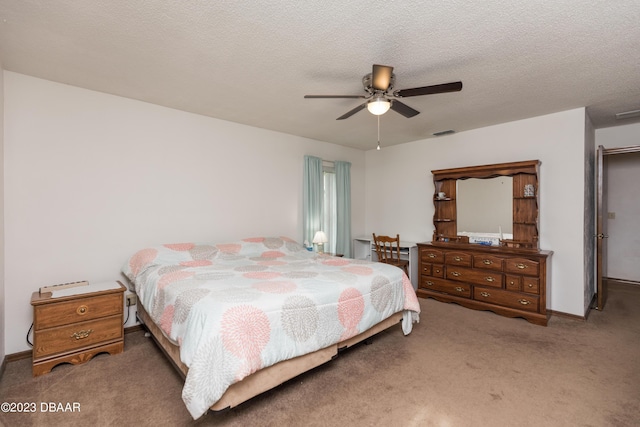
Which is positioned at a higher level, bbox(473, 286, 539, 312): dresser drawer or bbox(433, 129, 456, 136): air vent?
bbox(433, 129, 456, 136): air vent

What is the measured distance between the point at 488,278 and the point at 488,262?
20 cm

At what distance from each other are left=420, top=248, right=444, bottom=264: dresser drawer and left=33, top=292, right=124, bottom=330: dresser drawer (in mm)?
3813

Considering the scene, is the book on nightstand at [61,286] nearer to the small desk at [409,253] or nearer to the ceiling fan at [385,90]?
the ceiling fan at [385,90]

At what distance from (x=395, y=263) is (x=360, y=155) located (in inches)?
94.3

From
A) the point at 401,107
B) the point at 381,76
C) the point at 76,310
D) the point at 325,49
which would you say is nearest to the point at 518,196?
the point at 401,107

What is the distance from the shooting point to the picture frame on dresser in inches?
137

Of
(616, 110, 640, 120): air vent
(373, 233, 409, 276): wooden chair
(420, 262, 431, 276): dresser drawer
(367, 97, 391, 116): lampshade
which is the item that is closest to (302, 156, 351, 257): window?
(373, 233, 409, 276): wooden chair

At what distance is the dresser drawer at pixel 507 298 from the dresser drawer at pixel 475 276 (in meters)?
0.09

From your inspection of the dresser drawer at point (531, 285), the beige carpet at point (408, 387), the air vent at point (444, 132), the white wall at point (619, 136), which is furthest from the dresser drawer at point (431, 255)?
the white wall at point (619, 136)

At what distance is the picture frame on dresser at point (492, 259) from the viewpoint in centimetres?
348

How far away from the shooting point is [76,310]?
8.16ft

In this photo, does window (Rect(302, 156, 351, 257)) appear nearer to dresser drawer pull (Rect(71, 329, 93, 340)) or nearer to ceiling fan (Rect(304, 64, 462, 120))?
ceiling fan (Rect(304, 64, 462, 120))

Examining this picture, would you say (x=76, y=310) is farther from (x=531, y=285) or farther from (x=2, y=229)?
(x=531, y=285)

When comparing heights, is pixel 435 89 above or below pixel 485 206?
above
